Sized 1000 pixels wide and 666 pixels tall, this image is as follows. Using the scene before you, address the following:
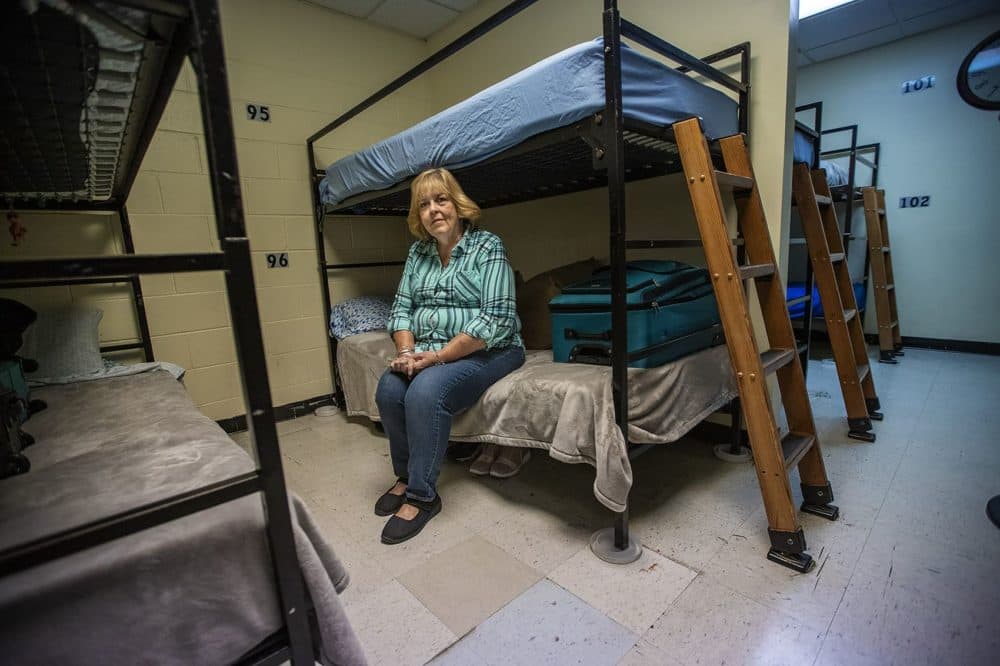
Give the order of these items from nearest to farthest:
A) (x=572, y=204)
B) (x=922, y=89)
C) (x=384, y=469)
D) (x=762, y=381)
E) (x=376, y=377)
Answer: (x=762, y=381)
(x=384, y=469)
(x=376, y=377)
(x=572, y=204)
(x=922, y=89)

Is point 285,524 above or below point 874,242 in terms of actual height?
below

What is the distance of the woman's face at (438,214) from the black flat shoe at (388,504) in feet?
3.51

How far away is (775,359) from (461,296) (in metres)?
1.16

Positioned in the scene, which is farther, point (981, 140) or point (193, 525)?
point (981, 140)

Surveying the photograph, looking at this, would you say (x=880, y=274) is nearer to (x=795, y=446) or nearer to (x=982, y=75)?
(x=982, y=75)

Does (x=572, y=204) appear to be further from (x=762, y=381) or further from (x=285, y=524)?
(x=285, y=524)

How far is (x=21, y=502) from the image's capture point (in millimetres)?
754

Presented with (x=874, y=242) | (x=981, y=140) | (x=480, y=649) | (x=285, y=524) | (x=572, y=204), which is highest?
(x=981, y=140)

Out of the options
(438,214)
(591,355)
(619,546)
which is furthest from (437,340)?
(619,546)

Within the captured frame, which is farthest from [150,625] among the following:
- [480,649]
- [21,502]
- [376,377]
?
[376,377]

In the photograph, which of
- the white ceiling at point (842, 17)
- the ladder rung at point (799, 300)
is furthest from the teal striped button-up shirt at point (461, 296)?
the white ceiling at point (842, 17)

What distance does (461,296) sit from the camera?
188 cm

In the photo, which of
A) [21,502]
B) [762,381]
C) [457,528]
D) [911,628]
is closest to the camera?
[21,502]

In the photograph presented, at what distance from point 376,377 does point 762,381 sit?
1.79m
